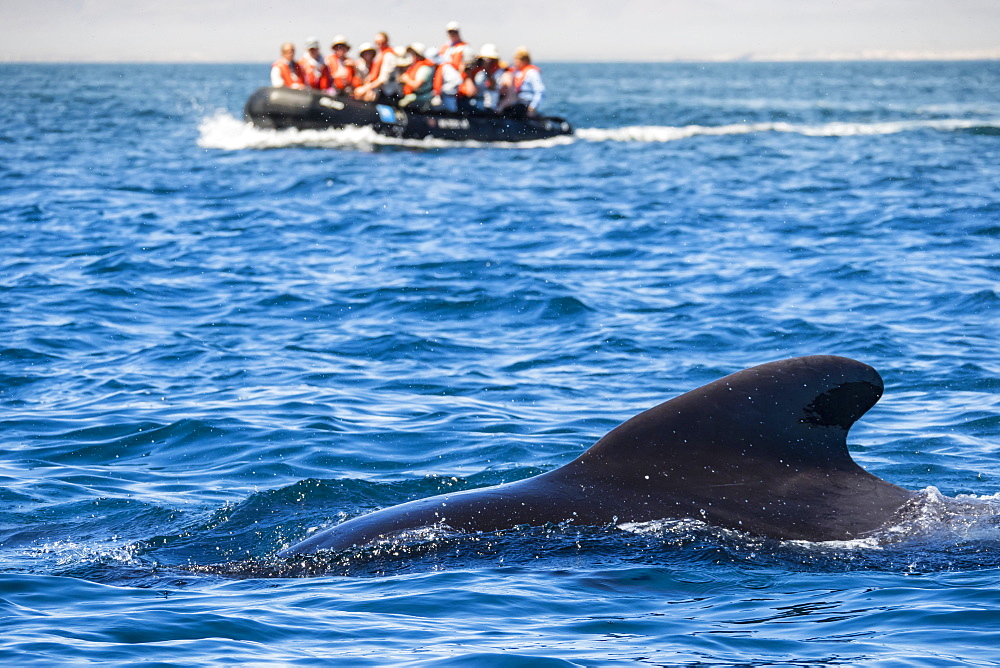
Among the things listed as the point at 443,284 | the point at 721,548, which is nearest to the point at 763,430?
the point at 721,548

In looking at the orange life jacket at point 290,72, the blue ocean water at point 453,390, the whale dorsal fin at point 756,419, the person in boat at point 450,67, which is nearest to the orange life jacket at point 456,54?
the person in boat at point 450,67

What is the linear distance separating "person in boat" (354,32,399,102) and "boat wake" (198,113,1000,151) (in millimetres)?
1205

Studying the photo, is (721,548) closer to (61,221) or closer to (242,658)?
(242,658)

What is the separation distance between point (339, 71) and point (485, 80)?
13.2 ft

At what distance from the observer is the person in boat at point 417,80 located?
1305 inches

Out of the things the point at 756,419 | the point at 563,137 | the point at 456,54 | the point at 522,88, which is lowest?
the point at 756,419

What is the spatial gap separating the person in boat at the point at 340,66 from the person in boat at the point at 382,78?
457mm

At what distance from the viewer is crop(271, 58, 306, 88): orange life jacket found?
3381cm

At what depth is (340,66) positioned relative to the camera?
33.9 m

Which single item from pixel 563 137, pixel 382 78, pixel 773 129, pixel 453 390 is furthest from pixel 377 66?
pixel 453 390

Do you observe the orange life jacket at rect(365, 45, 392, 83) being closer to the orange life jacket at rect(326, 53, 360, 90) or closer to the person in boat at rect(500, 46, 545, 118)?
the orange life jacket at rect(326, 53, 360, 90)

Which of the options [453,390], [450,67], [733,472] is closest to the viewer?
[733,472]

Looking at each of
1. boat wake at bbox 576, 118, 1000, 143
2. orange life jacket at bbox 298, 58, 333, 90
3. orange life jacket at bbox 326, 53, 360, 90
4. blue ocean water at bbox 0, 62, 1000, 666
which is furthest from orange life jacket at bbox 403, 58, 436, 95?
blue ocean water at bbox 0, 62, 1000, 666

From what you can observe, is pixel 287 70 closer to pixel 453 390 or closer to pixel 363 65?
pixel 363 65
